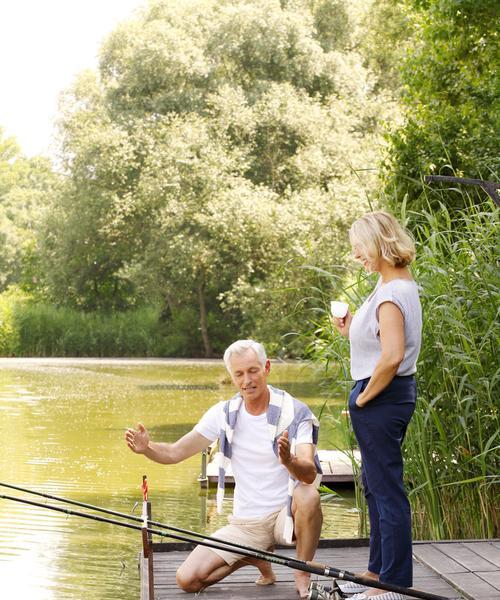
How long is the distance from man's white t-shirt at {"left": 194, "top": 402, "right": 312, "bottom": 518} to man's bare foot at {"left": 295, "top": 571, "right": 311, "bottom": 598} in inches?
10.4

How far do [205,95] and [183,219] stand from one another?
434 cm

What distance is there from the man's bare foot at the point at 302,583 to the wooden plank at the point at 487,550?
31.5 inches

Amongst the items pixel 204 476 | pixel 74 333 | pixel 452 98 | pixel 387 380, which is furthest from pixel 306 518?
pixel 74 333

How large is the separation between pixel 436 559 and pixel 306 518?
2.83 feet

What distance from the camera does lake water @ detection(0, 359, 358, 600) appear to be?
643 cm

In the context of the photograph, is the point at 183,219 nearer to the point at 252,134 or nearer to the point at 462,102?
the point at 252,134

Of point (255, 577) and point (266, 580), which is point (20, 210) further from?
point (266, 580)

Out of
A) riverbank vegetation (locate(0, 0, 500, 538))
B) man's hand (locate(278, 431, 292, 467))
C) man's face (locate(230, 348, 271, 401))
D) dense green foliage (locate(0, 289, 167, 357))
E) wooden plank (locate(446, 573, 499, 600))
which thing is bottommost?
wooden plank (locate(446, 573, 499, 600))

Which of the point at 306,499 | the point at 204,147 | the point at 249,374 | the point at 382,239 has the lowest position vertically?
the point at 306,499

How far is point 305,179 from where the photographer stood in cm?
2880

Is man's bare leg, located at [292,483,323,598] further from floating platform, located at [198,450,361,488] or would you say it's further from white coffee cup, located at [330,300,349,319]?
floating platform, located at [198,450,361,488]

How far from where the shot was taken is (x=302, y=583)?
420 centimetres

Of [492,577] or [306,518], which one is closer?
[306,518]

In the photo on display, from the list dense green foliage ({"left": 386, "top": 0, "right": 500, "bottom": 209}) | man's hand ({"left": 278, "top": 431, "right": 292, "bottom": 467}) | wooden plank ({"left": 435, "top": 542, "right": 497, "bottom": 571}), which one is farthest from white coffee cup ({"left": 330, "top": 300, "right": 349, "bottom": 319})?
dense green foliage ({"left": 386, "top": 0, "right": 500, "bottom": 209})
